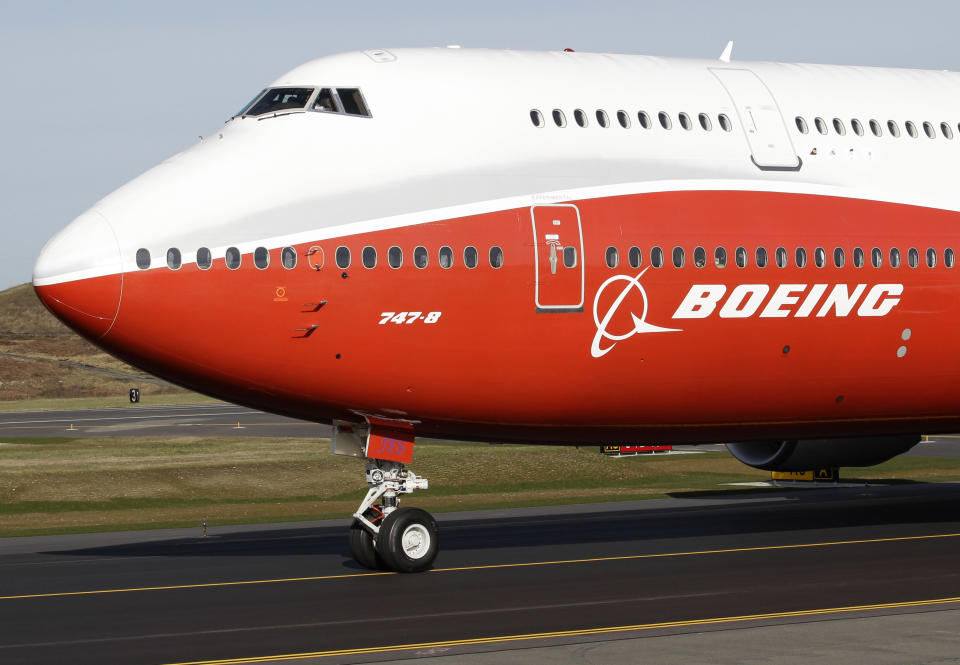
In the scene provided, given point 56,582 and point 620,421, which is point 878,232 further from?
point 56,582

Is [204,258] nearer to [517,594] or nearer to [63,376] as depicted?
[517,594]

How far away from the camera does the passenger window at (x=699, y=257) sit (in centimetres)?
2011

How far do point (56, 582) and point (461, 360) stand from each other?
6.48 meters

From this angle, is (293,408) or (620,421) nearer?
(293,408)

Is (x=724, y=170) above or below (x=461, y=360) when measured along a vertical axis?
above

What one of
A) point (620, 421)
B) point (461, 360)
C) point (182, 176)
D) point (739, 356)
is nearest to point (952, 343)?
point (739, 356)

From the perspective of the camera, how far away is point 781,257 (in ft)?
67.7

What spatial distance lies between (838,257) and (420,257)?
6.79 meters

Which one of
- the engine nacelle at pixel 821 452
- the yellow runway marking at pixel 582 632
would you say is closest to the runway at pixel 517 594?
the yellow runway marking at pixel 582 632

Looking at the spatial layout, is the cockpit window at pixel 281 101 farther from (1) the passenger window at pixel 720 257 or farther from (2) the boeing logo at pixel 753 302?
(1) the passenger window at pixel 720 257

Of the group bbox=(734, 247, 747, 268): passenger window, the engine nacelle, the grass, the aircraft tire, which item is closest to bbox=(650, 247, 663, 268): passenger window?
bbox=(734, 247, 747, 268): passenger window

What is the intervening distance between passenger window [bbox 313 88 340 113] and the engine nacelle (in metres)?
10.7

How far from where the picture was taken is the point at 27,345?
17250cm

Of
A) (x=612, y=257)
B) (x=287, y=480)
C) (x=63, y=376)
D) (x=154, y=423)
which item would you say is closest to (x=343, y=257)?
(x=612, y=257)
